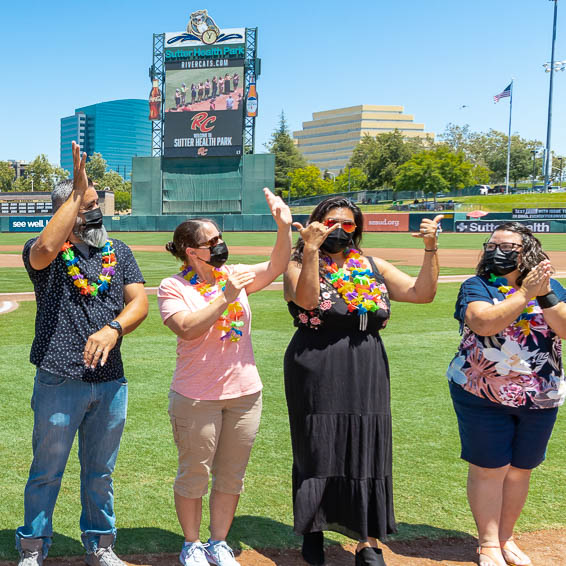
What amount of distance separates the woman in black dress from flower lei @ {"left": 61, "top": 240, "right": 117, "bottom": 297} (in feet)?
3.00

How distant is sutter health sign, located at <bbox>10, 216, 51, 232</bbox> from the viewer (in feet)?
162

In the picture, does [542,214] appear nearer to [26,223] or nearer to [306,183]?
[26,223]

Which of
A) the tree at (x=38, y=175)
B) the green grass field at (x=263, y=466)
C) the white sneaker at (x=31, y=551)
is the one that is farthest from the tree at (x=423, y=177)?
the white sneaker at (x=31, y=551)

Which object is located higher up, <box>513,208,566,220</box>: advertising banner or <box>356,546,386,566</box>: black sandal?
<box>513,208,566,220</box>: advertising banner

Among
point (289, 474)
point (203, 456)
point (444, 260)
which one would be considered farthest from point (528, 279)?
point (444, 260)

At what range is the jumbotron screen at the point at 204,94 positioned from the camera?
52031 millimetres

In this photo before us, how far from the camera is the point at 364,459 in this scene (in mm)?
3299

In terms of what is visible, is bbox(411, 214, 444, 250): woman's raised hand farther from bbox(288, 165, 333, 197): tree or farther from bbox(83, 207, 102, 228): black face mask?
bbox(288, 165, 333, 197): tree

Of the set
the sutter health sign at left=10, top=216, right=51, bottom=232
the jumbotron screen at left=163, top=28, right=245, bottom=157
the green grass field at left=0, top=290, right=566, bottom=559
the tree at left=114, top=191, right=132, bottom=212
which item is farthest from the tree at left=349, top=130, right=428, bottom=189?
the green grass field at left=0, top=290, right=566, bottom=559

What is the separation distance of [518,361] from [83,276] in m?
2.18

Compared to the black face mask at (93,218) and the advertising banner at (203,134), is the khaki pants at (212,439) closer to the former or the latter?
the black face mask at (93,218)

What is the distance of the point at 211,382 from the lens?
10.5 feet

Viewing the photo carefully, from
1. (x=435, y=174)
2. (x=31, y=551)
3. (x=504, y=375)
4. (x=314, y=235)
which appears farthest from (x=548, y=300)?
(x=435, y=174)

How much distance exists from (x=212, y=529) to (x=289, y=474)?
1.41m
